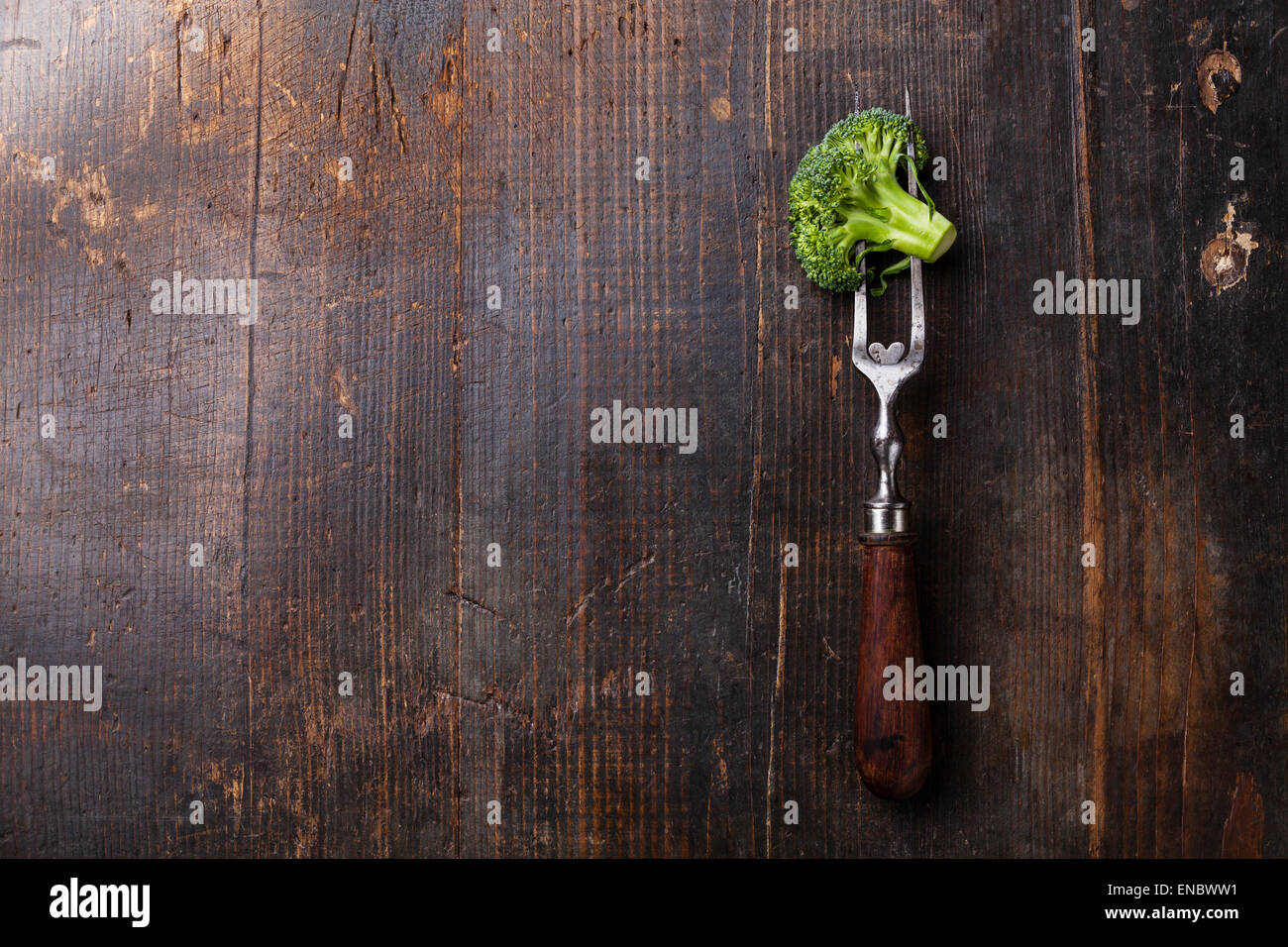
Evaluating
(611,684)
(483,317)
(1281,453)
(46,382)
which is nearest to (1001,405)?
(1281,453)

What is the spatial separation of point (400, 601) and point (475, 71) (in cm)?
115

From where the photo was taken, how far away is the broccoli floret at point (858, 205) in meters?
1.55

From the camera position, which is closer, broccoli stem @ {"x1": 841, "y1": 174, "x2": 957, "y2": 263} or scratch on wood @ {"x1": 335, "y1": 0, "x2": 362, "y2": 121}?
broccoli stem @ {"x1": 841, "y1": 174, "x2": 957, "y2": 263}

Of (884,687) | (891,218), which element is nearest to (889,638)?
(884,687)

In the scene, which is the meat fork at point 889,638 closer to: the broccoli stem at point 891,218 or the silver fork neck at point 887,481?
the silver fork neck at point 887,481

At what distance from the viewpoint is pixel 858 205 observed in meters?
1.56

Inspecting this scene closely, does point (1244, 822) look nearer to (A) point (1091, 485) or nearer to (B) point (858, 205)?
(A) point (1091, 485)

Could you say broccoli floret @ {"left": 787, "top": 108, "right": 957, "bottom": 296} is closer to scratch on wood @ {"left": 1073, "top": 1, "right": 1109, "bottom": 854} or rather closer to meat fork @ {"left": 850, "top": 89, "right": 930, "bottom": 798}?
meat fork @ {"left": 850, "top": 89, "right": 930, "bottom": 798}

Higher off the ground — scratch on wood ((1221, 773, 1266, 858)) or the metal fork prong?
the metal fork prong

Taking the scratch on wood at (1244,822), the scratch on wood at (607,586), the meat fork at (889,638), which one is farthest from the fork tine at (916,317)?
the scratch on wood at (1244,822)

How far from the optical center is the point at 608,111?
166 cm

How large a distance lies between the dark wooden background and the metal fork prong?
0.05 m

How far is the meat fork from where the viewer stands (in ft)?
4.91

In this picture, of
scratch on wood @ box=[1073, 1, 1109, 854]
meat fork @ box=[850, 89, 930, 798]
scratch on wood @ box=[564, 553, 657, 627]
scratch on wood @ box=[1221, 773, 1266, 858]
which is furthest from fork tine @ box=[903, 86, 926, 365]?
scratch on wood @ box=[1221, 773, 1266, 858]
